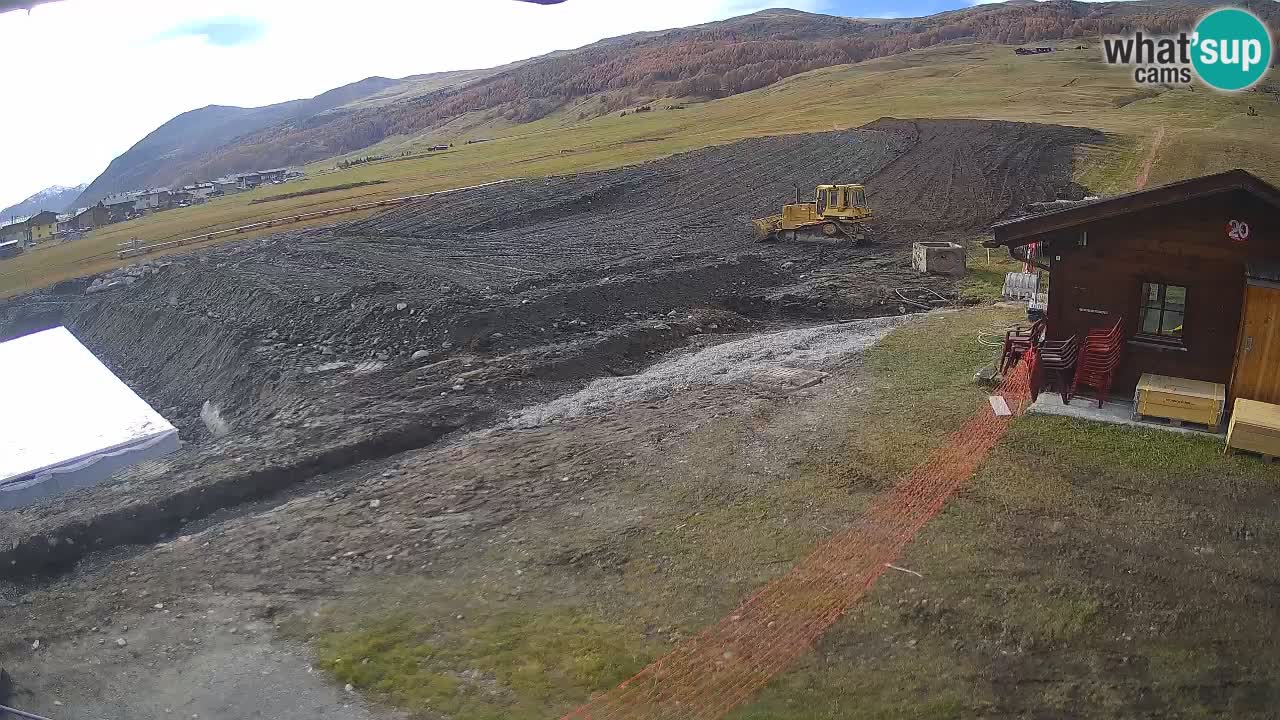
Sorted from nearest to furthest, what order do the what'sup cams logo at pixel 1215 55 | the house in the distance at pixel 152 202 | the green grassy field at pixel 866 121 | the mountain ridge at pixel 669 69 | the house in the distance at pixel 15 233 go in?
the green grassy field at pixel 866 121
the house in the distance at pixel 15 233
the what'sup cams logo at pixel 1215 55
the house in the distance at pixel 152 202
the mountain ridge at pixel 669 69

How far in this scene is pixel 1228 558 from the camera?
9586 mm

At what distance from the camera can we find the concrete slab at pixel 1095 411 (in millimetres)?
12734

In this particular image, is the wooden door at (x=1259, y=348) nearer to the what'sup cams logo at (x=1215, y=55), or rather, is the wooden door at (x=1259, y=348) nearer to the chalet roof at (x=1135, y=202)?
the chalet roof at (x=1135, y=202)

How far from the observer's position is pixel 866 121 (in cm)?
6406

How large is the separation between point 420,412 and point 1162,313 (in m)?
13.4

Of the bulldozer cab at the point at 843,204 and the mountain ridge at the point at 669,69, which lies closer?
the bulldozer cab at the point at 843,204

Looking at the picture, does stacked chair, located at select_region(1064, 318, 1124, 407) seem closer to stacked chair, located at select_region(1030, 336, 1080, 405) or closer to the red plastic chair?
the red plastic chair

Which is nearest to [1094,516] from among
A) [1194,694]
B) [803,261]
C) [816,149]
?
[1194,694]

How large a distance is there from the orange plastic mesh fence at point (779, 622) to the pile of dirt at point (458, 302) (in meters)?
8.85

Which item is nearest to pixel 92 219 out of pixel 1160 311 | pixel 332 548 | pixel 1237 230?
pixel 332 548

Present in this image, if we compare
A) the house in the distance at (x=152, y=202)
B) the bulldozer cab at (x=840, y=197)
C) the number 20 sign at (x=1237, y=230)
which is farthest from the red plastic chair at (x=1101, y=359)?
the house in the distance at (x=152, y=202)

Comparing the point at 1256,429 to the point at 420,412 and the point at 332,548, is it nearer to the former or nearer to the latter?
the point at 332,548

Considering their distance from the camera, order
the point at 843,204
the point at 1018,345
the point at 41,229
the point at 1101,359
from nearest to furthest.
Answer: the point at 1101,359 → the point at 1018,345 → the point at 843,204 → the point at 41,229

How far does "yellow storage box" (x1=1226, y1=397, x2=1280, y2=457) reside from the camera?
11.5 m
